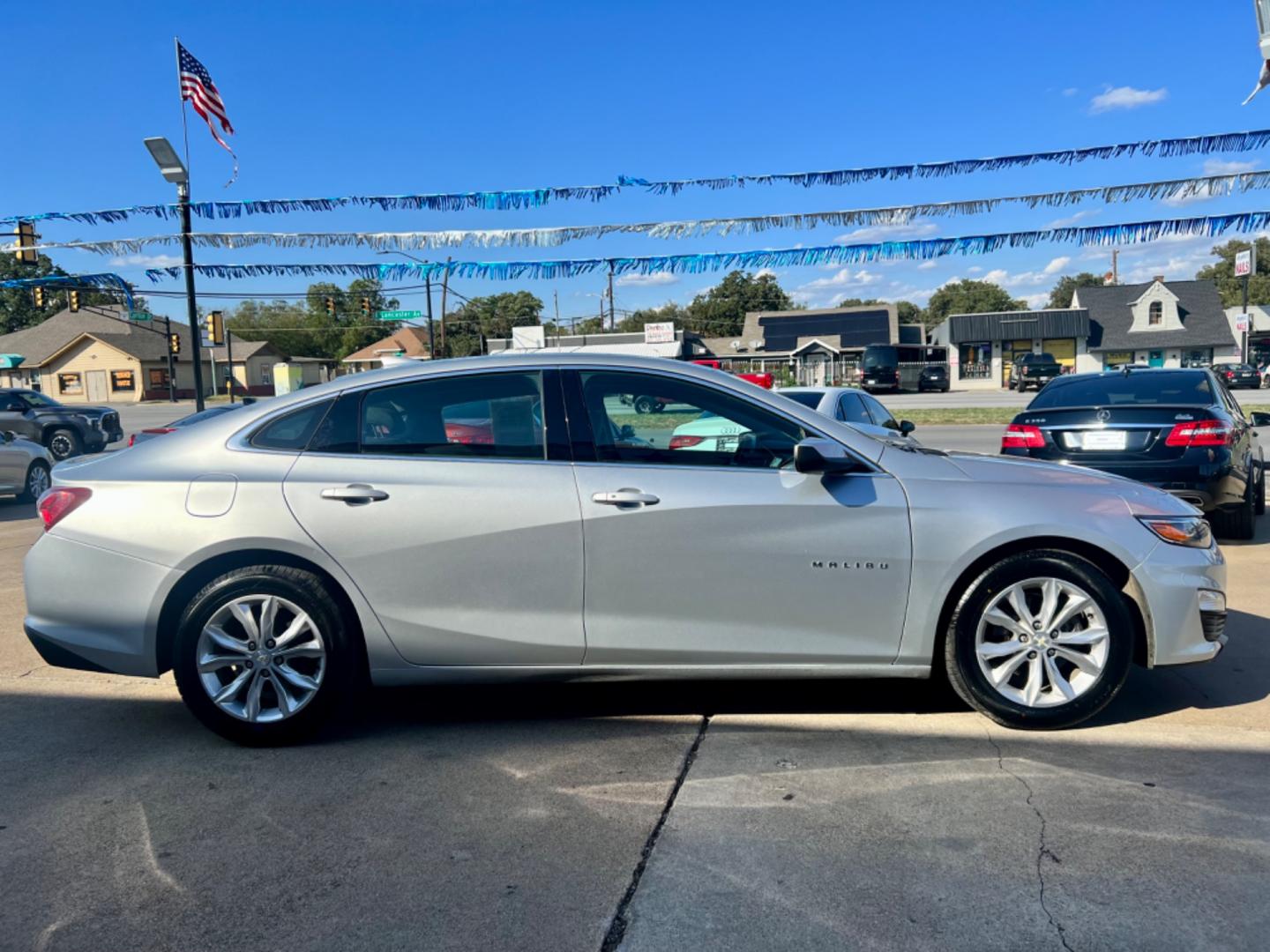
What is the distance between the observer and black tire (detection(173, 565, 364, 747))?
3957 mm

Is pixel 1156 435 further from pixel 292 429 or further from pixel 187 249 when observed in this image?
pixel 187 249

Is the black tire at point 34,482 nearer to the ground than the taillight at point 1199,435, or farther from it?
nearer to the ground

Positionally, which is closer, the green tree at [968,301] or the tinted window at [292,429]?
the tinted window at [292,429]

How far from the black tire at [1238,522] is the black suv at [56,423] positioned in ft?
70.3

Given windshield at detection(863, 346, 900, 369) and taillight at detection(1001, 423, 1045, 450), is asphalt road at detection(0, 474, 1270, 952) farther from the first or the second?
windshield at detection(863, 346, 900, 369)

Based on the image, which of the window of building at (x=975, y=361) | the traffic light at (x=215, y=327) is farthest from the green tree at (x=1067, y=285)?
the traffic light at (x=215, y=327)

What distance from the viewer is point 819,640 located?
4023 mm

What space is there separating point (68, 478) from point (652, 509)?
2516 millimetres

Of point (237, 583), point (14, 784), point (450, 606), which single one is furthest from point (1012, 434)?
point (14, 784)

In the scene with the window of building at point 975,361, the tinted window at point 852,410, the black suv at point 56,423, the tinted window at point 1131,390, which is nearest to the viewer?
the tinted window at point 1131,390

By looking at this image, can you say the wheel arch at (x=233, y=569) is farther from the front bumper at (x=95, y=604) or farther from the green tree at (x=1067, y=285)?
the green tree at (x=1067, y=285)

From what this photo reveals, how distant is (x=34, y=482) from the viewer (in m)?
13.1

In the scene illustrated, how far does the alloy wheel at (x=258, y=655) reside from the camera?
397 cm

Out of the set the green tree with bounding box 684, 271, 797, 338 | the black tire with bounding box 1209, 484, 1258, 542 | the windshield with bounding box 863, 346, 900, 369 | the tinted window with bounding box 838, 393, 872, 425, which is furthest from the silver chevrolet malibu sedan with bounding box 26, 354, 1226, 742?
the green tree with bounding box 684, 271, 797, 338
